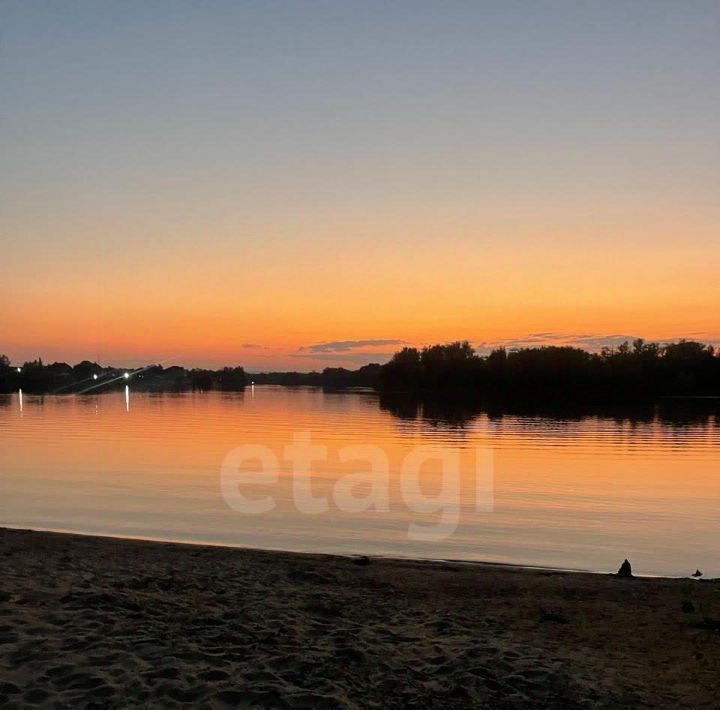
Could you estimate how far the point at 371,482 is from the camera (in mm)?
28516

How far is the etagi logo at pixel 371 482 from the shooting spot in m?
22.2

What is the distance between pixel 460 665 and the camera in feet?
26.2

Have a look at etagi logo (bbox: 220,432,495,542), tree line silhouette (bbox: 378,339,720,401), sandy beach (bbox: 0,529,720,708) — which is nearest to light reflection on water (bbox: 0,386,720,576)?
etagi logo (bbox: 220,432,495,542)

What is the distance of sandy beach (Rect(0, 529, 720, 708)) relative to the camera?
7133 millimetres

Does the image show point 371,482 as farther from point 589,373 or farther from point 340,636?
point 589,373

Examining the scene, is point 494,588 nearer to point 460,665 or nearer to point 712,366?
point 460,665

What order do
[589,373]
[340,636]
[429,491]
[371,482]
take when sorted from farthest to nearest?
[589,373] < [371,482] < [429,491] < [340,636]

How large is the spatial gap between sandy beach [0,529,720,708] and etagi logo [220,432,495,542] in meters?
6.31

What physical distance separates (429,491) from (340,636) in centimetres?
1744

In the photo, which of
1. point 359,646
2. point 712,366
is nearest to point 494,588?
point 359,646

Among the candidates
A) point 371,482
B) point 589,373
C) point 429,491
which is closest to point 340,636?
point 429,491

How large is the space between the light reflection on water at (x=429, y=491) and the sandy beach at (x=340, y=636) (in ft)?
13.0

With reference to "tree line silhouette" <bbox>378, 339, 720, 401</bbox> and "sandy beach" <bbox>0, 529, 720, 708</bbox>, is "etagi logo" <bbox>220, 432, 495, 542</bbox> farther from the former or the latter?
"tree line silhouette" <bbox>378, 339, 720, 401</bbox>

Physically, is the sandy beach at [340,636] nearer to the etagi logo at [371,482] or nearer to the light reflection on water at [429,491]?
the light reflection on water at [429,491]
